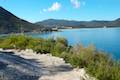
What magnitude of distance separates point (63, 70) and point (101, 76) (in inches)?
116

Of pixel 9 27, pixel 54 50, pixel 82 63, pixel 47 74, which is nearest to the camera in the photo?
pixel 47 74

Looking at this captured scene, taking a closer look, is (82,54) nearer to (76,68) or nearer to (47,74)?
(76,68)

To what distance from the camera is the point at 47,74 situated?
38.8ft

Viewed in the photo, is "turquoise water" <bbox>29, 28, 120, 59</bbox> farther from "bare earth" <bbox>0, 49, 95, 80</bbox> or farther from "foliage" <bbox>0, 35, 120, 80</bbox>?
"bare earth" <bbox>0, 49, 95, 80</bbox>

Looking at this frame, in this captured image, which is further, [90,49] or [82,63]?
[90,49]

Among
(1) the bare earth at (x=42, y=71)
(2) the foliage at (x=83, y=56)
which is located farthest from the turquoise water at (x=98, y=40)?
(1) the bare earth at (x=42, y=71)

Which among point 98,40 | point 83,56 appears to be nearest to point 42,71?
point 83,56

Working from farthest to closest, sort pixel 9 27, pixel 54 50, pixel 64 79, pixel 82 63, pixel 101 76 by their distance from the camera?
pixel 9 27
pixel 54 50
pixel 82 63
pixel 64 79
pixel 101 76

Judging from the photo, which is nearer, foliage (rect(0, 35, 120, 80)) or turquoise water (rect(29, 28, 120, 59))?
foliage (rect(0, 35, 120, 80))

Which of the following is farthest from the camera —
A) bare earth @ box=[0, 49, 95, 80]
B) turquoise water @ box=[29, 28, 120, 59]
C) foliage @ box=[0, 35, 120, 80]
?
turquoise water @ box=[29, 28, 120, 59]

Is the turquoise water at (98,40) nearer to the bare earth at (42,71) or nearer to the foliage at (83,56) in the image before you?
the foliage at (83,56)

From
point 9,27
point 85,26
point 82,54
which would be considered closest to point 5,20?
point 9,27

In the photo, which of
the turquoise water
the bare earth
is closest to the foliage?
the bare earth

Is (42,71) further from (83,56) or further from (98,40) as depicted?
(98,40)
